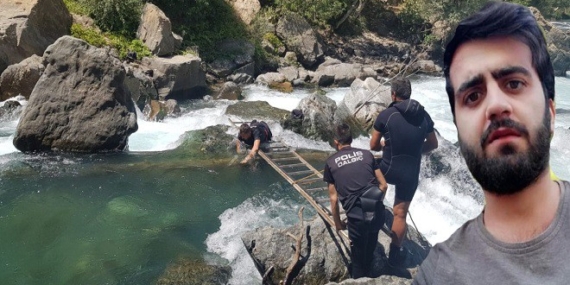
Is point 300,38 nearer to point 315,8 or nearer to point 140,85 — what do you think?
point 315,8

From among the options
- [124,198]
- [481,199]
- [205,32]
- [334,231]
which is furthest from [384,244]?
[205,32]

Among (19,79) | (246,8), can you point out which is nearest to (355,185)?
(19,79)

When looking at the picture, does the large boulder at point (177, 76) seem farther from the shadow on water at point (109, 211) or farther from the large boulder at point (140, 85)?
the shadow on water at point (109, 211)

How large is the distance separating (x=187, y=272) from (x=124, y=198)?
2.71m

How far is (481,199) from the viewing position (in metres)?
8.61

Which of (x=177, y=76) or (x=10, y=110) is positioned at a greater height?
(x=10, y=110)

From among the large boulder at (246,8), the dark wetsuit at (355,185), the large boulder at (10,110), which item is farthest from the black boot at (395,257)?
the large boulder at (246,8)

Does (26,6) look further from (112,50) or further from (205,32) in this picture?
(205,32)

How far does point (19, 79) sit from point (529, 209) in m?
13.6

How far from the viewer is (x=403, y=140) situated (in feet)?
17.9

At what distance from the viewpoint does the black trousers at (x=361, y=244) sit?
5.24 meters

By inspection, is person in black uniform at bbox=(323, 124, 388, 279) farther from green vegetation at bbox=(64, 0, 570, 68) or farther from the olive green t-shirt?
green vegetation at bbox=(64, 0, 570, 68)

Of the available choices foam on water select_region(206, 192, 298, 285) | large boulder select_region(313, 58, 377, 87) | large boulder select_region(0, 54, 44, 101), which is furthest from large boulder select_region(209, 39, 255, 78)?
foam on water select_region(206, 192, 298, 285)

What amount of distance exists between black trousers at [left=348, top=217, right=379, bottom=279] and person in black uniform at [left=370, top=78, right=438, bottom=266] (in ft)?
1.36
